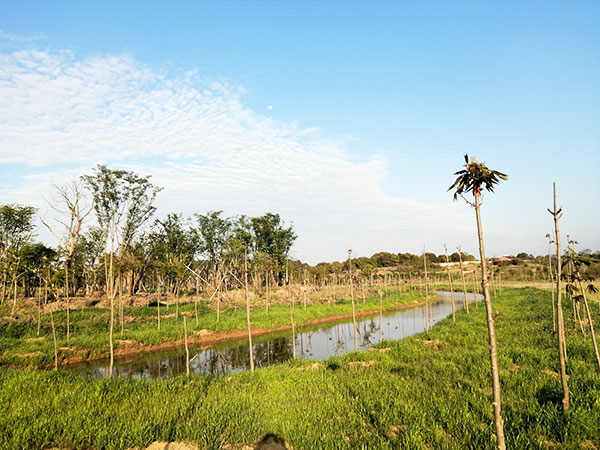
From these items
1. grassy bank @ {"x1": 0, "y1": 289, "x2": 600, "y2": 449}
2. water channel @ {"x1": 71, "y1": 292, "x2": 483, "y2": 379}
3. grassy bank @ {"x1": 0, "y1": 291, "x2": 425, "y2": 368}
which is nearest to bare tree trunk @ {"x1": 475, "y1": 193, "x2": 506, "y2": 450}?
grassy bank @ {"x1": 0, "y1": 289, "x2": 600, "y2": 449}

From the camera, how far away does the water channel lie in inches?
717

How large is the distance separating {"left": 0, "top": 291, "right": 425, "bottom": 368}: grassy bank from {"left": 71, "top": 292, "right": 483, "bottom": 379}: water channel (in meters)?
1.34

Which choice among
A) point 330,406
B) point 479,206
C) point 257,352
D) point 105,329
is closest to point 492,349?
point 479,206

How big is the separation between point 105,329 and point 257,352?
1278 centimetres

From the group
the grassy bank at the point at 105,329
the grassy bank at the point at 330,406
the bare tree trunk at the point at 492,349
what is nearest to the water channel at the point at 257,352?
the grassy bank at the point at 105,329

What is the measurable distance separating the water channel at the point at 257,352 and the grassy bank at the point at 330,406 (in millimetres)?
3543

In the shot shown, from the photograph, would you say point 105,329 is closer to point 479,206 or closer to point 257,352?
point 257,352

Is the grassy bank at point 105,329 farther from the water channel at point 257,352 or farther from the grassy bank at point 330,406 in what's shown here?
the grassy bank at point 330,406

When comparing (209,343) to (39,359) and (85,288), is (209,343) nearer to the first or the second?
(39,359)

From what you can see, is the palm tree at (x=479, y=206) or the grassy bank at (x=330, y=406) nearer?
the palm tree at (x=479, y=206)

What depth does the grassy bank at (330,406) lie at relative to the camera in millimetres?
6625

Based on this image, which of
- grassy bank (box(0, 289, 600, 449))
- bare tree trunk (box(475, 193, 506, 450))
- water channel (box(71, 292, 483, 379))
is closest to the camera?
bare tree trunk (box(475, 193, 506, 450))

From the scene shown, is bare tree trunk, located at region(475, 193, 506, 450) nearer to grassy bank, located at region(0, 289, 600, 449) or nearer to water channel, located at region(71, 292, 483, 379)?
grassy bank, located at region(0, 289, 600, 449)

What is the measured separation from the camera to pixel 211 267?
63250 millimetres
